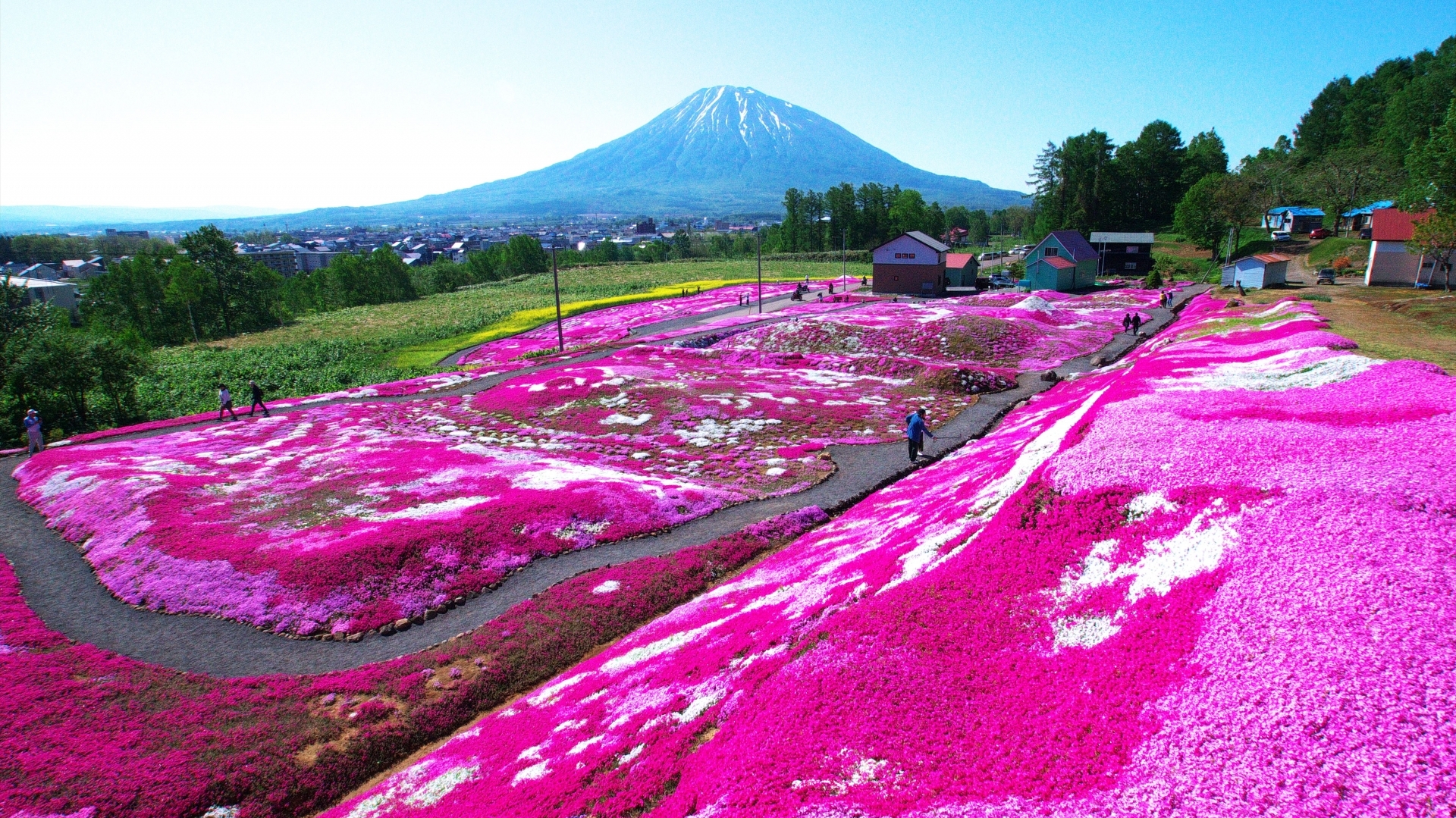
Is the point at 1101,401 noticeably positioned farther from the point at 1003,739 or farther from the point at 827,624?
the point at 1003,739

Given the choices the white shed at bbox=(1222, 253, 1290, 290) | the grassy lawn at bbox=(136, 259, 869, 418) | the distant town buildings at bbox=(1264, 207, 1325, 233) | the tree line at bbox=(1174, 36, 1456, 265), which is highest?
the tree line at bbox=(1174, 36, 1456, 265)

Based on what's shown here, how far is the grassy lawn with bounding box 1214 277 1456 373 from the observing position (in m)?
30.0

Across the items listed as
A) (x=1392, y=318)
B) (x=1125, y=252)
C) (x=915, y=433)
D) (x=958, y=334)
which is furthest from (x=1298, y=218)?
(x=915, y=433)

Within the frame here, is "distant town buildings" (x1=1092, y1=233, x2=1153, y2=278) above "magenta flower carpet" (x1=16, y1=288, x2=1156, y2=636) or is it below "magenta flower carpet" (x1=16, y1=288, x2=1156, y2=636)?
above

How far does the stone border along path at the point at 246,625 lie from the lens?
62.8 feet

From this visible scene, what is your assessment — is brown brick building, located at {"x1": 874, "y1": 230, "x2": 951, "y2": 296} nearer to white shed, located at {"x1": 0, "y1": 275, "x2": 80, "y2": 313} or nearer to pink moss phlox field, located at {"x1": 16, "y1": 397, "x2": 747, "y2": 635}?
pink moss phlox field, located at {"x1": 16, "y1": 397, "x2": 747, "y2": 635}

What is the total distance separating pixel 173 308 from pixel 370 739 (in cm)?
14756

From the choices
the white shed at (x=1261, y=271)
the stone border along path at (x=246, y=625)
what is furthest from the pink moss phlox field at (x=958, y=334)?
the stone border along path at (x=246, y=625)

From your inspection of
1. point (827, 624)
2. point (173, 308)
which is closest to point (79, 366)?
point (827, 624)

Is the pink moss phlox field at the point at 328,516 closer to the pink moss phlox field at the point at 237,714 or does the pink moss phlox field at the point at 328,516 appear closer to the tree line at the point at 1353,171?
the pink moss phlox field at the point at 237,714

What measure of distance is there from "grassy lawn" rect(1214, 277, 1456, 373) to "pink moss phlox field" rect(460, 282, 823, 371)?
6078 centimetres

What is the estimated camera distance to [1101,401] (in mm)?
24312

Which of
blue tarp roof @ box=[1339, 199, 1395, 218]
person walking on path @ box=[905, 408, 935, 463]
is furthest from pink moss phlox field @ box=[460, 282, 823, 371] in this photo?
blue tarp roof @ box=[1339, 199, 1395, 218]

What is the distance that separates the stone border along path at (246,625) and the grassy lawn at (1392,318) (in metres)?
22.4
